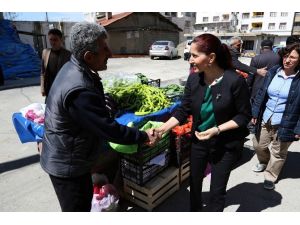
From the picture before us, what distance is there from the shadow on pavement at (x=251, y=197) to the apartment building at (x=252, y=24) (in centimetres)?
4880

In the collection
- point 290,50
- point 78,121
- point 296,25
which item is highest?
point 296,25

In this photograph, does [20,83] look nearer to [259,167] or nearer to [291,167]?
[259,167]

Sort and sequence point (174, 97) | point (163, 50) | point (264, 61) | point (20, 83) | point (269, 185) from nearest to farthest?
point (269, 185) < point (174, 97) < point (264, 61) < point (20, 83) < point (163, 50)

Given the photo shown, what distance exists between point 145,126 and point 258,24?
63.8 metres

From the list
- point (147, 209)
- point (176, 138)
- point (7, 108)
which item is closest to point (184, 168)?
point (176, 138)

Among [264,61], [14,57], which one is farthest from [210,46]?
[14,57]

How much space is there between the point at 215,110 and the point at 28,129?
2.43 m

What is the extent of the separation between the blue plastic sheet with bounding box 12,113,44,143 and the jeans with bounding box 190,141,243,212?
6.38ft

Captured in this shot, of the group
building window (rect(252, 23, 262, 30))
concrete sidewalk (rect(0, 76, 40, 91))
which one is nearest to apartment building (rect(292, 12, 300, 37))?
building window (rect(252, 23, 262, 30))

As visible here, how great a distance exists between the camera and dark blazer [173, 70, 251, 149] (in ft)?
7.77

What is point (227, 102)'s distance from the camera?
2.38 meters

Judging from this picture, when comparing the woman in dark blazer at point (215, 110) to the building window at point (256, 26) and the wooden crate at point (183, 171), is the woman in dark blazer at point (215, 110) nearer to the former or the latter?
the wooden crate at point (183, 171)

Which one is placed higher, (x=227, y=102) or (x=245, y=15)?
(x=245, y=15)

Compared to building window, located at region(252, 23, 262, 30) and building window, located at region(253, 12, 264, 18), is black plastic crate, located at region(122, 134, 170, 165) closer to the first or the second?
building window, located at region(253, 12, 264, 18)
